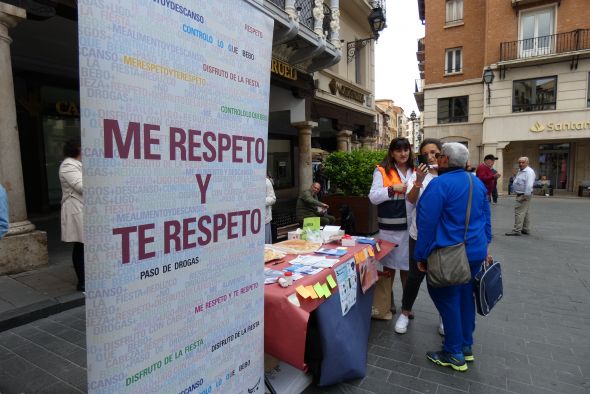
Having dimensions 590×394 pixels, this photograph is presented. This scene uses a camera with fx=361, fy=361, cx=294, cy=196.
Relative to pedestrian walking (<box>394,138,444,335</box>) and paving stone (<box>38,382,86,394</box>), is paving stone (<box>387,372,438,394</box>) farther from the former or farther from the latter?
paving stone (<box>38,382,86,394</box>)

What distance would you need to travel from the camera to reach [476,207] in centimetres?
285

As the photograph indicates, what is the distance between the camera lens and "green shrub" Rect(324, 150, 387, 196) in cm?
891

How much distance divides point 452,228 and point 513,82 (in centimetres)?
2089

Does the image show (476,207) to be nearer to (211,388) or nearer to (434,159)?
→ (434,159)

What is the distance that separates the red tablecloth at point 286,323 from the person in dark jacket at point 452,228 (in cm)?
107

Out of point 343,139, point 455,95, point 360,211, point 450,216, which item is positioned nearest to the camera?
point 450,216

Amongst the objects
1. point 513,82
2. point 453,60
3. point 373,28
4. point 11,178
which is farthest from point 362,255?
point 453,60

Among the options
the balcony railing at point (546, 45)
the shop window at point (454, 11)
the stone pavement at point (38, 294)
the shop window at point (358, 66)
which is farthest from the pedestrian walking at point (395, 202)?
the shop window at point (454, 11)

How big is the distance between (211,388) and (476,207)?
2295 mm

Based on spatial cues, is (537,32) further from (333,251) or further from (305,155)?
(333,251)

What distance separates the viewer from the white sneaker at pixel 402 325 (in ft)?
11.9

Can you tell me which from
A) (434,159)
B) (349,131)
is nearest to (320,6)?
(349,131)

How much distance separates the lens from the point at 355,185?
9023 mm

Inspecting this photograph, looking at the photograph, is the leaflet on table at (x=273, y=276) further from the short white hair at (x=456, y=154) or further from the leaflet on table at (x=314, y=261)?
the short white hair at (x=456, y=154)
